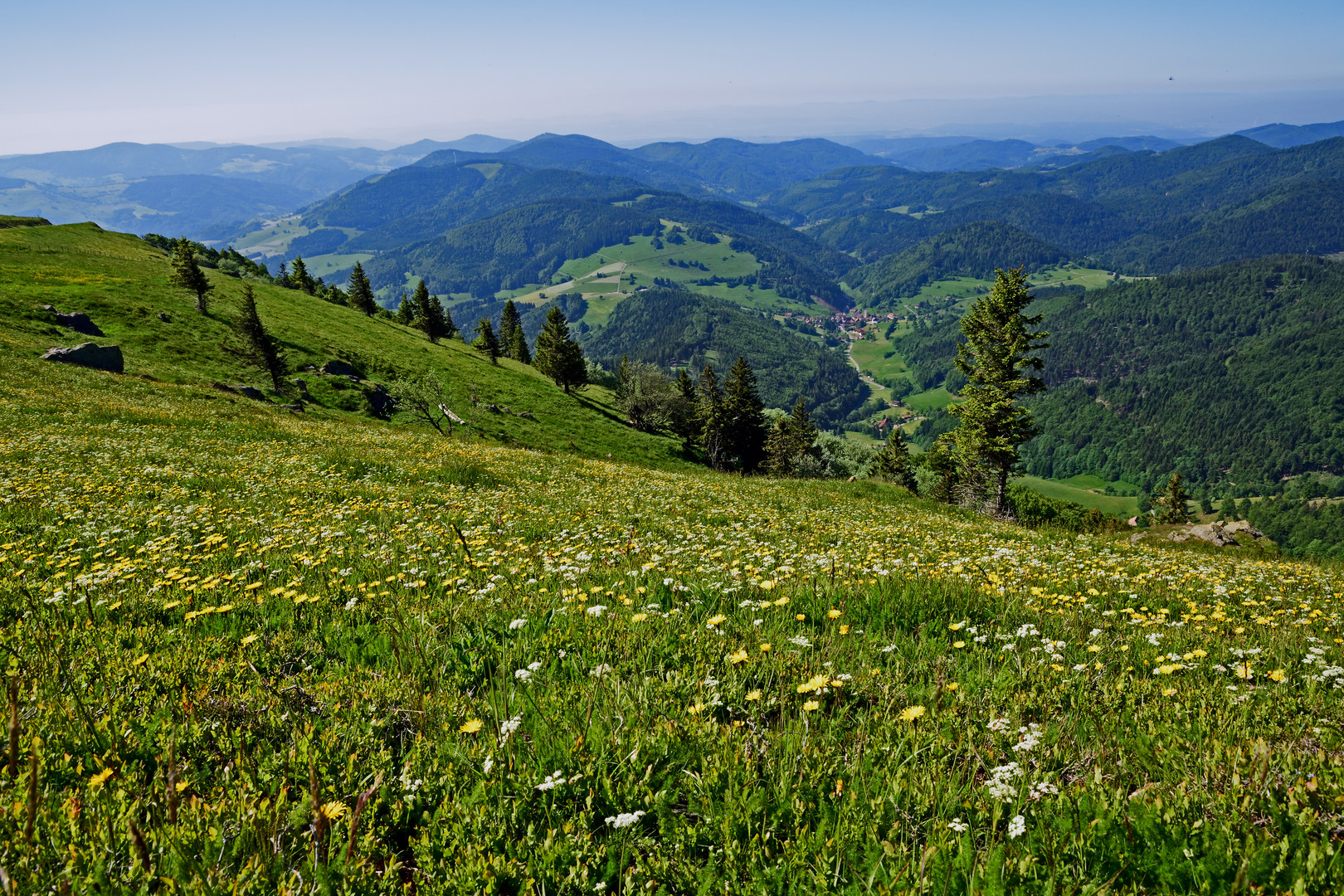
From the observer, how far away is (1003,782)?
277cm

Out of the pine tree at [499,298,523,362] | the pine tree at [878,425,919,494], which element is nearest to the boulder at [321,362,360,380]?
the pine tree at [499,298,523,362]

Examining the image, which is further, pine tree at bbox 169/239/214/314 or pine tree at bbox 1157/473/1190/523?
pine tree at bbox 1157/473/1190/523

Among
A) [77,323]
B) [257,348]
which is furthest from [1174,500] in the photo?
[77,323]

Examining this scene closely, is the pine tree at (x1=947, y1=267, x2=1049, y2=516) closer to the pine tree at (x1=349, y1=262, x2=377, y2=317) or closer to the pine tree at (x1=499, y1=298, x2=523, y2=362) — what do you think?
the pine tree at (x1=499, y1=298, x2=523, y2=362)

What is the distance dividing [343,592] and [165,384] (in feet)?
132

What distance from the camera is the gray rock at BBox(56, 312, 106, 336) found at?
147 feet

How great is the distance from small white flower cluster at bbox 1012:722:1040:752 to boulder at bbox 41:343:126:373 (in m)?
51.3

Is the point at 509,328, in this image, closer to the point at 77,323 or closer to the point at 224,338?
the point at 224,338

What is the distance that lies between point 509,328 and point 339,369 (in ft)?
165

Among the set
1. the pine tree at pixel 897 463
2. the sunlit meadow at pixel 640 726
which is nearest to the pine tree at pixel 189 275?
the sunlit meadow at pixel 640 726

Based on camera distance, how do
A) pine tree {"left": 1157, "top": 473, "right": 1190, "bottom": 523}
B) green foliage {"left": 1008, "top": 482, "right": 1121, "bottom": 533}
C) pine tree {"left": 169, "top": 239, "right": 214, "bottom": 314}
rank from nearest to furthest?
1. green foliage {"left": 1008, "top": 482, "right": 1121, "bottom": 533}
2. pine tree {"left": 169, "top": 239, "right": 214, "bottom": 314}
3. pine tree {"left": 1157, "top": 473, "right": 1190, "bottom": 523}

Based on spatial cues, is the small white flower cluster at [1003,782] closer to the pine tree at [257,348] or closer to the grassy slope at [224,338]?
the grassy slope at [224,338]

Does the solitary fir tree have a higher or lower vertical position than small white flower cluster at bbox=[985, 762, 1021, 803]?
higher

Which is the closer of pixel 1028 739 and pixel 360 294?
pixel 1028 739
